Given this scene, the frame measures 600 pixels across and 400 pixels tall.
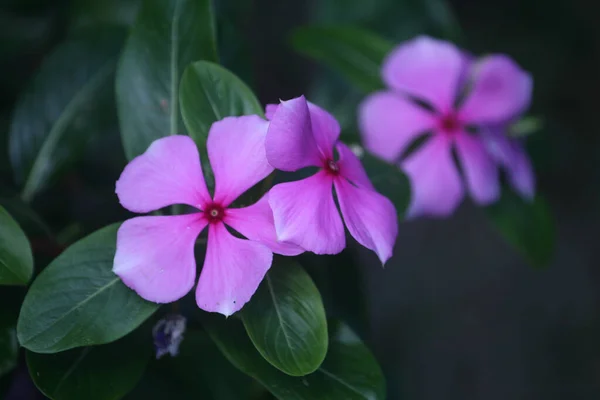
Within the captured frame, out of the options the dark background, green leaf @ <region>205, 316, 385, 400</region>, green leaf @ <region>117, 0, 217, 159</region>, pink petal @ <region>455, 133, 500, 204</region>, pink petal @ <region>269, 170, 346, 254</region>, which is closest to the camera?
pink petal @ <region>269, 170, 346, 254</region>

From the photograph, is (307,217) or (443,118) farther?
(443,118)

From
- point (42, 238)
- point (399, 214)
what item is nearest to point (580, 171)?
point (399, 214)

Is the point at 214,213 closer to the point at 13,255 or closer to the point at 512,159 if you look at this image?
the point at 13,255

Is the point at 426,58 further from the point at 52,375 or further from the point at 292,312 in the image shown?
the point at 52,375

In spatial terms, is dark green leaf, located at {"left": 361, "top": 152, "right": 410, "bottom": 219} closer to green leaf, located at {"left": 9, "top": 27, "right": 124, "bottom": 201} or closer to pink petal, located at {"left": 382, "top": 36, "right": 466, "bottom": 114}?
pink petal, located at {"left": 382, "top": 36, "right": 466, "bottom": 114}

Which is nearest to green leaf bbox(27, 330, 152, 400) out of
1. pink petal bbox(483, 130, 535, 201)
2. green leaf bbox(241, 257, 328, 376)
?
green leaf bbox(241, 257, 328, 376)

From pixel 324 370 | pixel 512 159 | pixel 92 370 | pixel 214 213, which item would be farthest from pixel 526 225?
pixel 92 370
